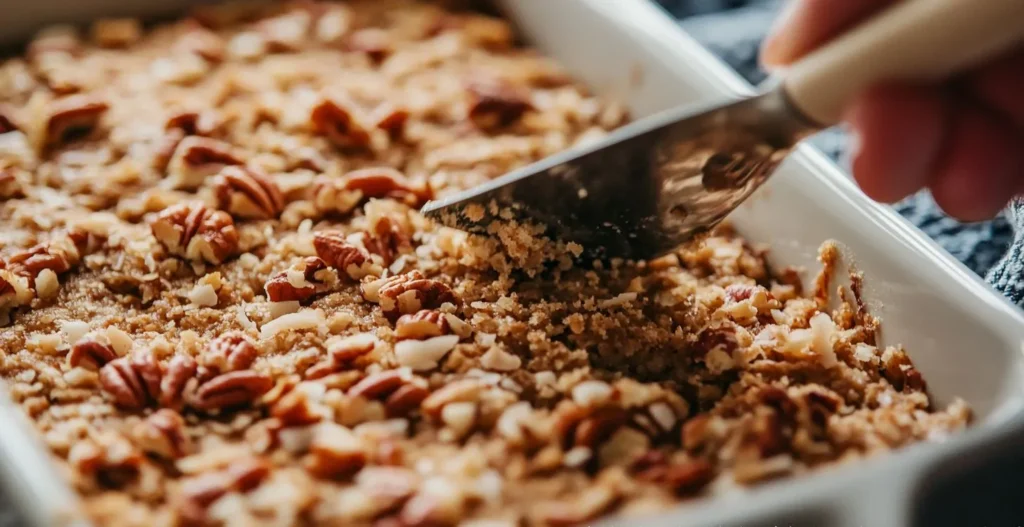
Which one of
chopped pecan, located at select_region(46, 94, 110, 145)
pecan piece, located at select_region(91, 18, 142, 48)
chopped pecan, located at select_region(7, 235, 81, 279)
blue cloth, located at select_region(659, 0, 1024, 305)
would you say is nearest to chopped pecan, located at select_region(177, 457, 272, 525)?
chopped pecan, located at select_region(7, 235, 81, 279)

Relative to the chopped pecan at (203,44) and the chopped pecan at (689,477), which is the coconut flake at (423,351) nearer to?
the chopped pecan at (689,477)

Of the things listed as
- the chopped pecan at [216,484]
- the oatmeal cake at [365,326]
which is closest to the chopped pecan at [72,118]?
the oatmeal cake at [365,326]

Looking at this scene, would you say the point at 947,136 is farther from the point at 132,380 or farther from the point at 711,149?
the point at 132,380

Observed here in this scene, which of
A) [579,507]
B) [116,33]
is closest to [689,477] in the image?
[579,507]

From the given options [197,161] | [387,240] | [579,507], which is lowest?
[579,507]

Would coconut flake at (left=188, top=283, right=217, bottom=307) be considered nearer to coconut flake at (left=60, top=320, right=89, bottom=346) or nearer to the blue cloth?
coconut flake at (left=60, top=320, right=89, bottom=346)

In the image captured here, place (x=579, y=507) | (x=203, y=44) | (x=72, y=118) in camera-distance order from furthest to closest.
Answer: (x=203, y=44) < (x=72, y=118) < (x=579, y=507)

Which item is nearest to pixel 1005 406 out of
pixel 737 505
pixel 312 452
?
pixel 737 505
